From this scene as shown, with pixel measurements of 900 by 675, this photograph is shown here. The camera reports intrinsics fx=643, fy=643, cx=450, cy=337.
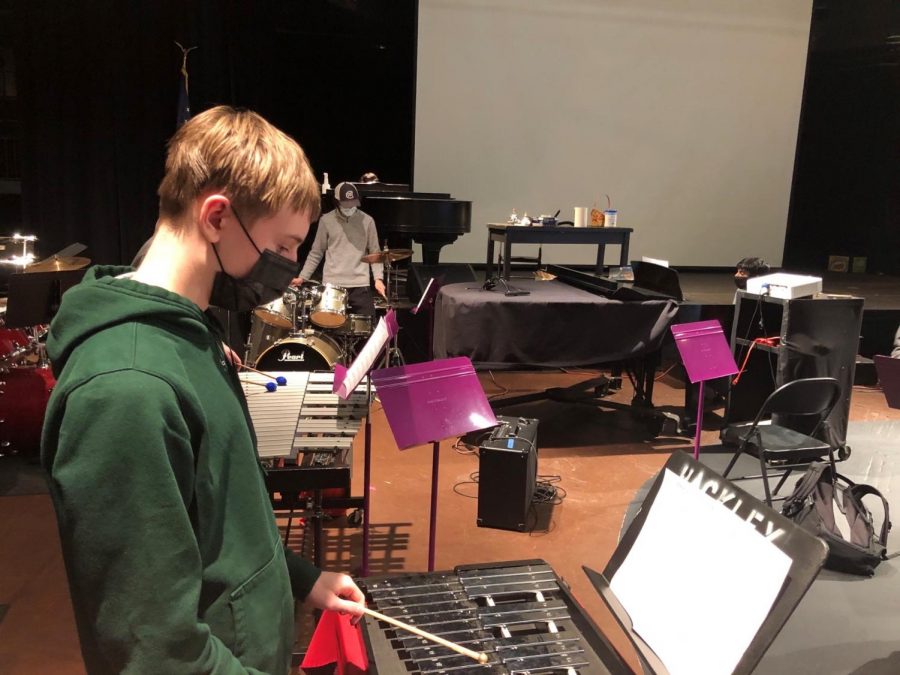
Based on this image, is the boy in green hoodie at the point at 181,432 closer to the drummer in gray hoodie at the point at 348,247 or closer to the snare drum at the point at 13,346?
the snare drum at the point at 13,346

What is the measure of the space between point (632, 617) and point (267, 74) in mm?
7538

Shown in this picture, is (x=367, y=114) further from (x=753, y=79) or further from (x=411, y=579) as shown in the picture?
(x=411, y=579)

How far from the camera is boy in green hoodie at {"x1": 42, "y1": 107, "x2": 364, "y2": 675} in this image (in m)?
0.74

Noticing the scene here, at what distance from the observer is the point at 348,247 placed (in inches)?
227

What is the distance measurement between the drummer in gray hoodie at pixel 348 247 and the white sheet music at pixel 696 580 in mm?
4726

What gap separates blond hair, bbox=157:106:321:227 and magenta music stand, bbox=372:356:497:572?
1.31 meters

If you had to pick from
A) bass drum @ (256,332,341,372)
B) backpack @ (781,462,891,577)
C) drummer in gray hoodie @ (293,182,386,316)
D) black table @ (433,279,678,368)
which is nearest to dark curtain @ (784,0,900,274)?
black table @ (433,279,678,368)

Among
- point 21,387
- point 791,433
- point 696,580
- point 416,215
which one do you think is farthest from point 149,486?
point 416,215

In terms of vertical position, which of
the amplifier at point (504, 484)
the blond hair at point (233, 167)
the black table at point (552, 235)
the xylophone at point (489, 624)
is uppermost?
the blond hair at point (233, 167)

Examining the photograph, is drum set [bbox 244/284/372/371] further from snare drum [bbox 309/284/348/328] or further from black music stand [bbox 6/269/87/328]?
black music stand [bbox 6/269/87/328]

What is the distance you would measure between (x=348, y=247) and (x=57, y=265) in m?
2.40

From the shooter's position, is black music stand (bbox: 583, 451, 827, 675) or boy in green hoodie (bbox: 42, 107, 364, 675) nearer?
boy in green hoodie (bbox: 42, 107, 364, 675)

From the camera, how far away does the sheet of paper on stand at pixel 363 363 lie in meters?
2.01

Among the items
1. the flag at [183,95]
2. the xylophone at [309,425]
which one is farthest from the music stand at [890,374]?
the flag at [183,95]
